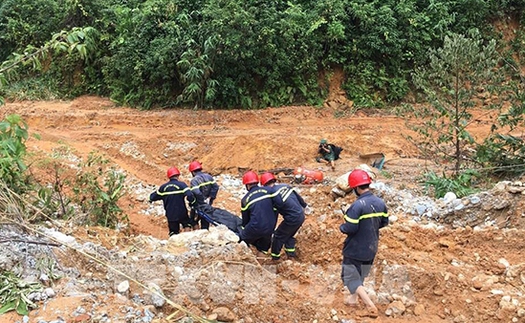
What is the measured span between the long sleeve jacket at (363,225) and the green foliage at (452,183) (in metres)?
3.48

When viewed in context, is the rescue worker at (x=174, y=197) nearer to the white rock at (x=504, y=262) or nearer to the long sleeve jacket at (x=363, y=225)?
the long sleeve jacket at (x=363, y=225)

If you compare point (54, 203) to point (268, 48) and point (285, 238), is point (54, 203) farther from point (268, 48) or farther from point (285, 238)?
point (268, 48)

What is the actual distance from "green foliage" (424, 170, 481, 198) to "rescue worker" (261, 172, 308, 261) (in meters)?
3.15

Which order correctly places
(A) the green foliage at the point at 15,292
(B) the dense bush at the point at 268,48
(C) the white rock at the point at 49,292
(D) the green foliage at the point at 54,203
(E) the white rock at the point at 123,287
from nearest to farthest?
(A) the green foliage at the point at 15,292 → (C) the white rock at the point at 49,292 → (E) the white rock at the point at 123,287 → (D) the green foliage at the point at 54,203 → (B) the dense bush at the point at 268,48

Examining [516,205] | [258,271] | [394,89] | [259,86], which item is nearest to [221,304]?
[258,271]

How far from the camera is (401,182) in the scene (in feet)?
29.9

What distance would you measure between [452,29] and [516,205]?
10.9m

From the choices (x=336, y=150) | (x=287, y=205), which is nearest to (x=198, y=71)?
(x=336, y=150)

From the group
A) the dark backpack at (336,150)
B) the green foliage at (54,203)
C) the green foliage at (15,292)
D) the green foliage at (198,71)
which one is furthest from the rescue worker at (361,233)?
the green foliage at (198,71)

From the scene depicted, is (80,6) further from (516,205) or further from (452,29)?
(516,205)

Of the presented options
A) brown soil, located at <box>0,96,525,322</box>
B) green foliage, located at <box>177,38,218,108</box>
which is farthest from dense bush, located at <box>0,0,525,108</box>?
brown soil, located at <box>0,96,525,322</box>

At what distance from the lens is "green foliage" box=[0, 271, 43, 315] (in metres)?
4.12

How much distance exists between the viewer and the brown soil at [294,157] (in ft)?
17.6

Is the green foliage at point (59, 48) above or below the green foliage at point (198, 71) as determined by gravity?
above
